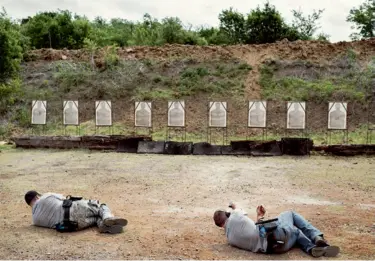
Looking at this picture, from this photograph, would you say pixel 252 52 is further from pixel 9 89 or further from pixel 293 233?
pixel 293 233

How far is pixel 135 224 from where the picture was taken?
21.0ft

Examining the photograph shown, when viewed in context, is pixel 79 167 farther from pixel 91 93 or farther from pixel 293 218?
pixel 91 93

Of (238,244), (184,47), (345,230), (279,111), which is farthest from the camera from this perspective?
(184,47)

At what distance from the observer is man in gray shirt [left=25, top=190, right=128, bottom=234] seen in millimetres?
5988

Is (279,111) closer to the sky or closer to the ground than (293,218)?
closer to the sky

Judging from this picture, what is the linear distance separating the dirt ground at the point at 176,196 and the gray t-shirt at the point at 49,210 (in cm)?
17

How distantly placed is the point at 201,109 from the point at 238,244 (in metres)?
11.9

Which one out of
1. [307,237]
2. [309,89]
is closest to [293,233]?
[307,237]

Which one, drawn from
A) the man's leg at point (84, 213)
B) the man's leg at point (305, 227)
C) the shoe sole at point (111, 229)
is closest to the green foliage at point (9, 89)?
the man's leg at point (84, 213)

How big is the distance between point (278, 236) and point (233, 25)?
19.8m

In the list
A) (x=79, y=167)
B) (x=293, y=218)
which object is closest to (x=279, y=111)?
(x=79, y=167)

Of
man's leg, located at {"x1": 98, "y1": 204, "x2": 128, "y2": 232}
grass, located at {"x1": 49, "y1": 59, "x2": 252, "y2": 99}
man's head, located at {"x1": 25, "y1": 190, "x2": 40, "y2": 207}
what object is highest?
grass, located at {"x1": 49, "y1": 59, "x2": 252, "y2": 99}

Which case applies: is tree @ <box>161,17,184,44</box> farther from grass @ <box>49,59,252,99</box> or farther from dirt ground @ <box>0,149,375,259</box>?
dirt ground @ <box>0,149,375,259</box>

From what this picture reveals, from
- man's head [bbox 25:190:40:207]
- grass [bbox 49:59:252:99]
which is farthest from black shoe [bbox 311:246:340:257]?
grass [bbox 49:59:252:99]
